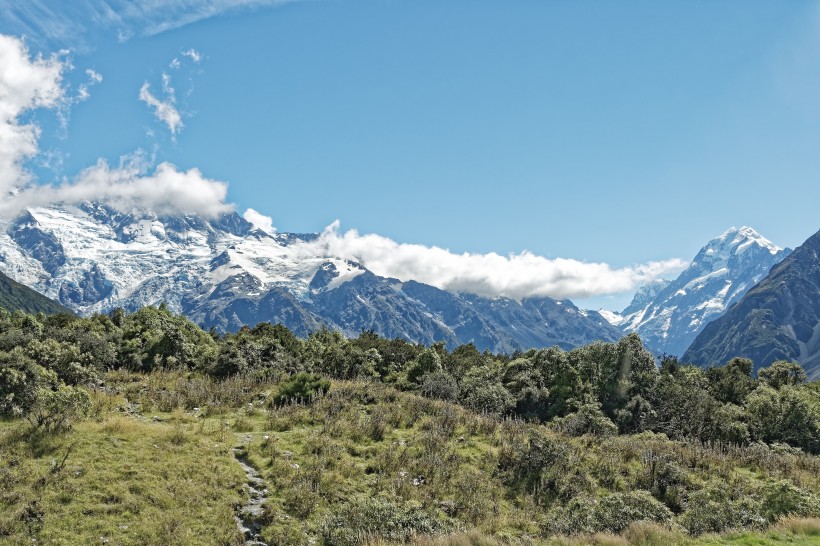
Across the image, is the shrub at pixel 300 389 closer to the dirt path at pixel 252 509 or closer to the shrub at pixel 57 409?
the dirt path at pixel 252 509

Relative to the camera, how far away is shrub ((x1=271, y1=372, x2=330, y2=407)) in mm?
30219

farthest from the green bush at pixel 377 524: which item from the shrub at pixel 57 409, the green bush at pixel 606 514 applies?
the shrub at pixel 57 409

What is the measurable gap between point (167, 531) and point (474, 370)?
53776 millimetres

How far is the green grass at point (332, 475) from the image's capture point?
1570cm

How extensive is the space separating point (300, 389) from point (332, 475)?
39.3 ft

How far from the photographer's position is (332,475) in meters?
20.0

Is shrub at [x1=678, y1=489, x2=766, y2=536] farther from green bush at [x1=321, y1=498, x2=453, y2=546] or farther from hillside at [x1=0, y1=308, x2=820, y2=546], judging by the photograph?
green bush at [x1=321, y1=498, x2=453, y2=546]

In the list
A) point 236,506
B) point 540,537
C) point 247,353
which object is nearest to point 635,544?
point 540,537

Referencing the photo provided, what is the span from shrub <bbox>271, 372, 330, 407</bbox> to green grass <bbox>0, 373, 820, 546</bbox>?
1082 millimetres

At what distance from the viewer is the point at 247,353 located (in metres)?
47.7

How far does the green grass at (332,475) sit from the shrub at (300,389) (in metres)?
1.08

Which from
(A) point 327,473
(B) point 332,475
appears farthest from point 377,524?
(A) point 327,473

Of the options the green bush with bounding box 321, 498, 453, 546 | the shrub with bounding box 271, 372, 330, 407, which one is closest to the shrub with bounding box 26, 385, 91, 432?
the shrub with bounding box 271, 372, 330, 407

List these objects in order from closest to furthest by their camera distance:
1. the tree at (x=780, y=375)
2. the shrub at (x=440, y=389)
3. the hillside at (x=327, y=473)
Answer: the hillside at (x=327, y=473)
the shrub at (x=440, y=389)
the tree at (x=780, y=375)
